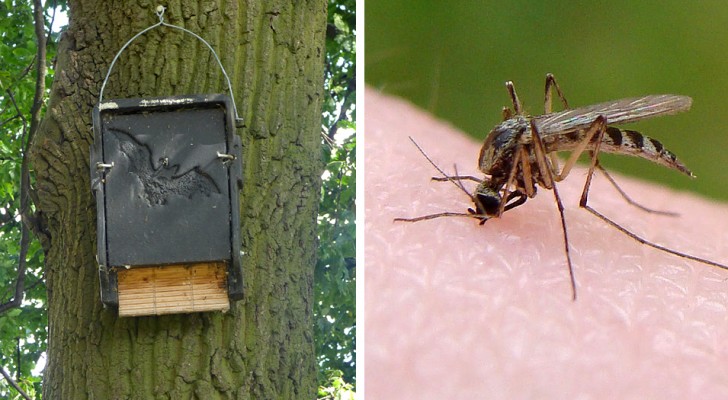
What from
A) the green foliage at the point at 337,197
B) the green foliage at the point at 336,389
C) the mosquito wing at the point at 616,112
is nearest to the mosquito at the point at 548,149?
the mosquito wing at the point at 616,112

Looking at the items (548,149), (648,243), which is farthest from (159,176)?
(648,243)

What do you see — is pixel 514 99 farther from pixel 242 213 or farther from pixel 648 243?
pixel 242 213

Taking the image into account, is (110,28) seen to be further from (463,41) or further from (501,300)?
(501,300)

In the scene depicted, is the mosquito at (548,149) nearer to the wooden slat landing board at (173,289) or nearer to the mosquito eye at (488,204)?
the mosquito eye at (488,204)

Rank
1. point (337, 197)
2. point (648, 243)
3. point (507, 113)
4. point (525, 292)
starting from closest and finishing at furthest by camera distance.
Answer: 1. point (525, 292)
2. point (648, 243)
3. point (507, 113)
4. point (337, 197)

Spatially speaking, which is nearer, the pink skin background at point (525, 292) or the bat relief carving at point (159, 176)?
the bat relief carving at point (159, 176)

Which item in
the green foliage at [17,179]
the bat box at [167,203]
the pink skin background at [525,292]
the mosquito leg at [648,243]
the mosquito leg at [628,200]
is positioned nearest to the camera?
the bat box at [167,203]
